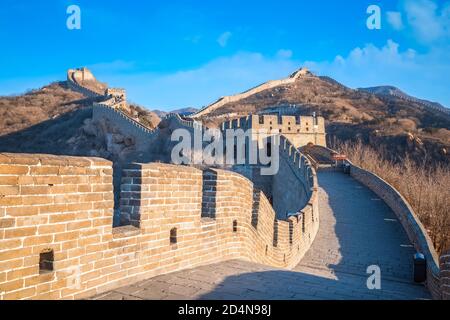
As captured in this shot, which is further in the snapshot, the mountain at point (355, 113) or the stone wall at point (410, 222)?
the mountain at point (355, 113)

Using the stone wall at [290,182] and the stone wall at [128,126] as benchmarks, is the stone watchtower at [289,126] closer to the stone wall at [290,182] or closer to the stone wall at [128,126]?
the stone wall at [290,182]

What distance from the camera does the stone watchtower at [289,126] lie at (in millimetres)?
29734

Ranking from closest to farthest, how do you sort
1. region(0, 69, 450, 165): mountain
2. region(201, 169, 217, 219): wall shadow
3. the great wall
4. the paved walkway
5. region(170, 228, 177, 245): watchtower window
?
the great wall
the paved walkway
region(170, 228, 177, 245): watchtower window
region(201, 169, 217, 219): wall shadow
region(0, 69, 450, 165): mountain

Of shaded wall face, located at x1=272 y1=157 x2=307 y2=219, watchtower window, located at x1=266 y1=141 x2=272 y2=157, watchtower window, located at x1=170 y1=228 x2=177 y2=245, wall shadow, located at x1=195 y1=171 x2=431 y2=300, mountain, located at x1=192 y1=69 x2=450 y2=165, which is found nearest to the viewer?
wall shadow, located at x1=195 y1=171 x2=431 y2=300

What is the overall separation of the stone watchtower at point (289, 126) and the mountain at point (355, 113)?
734 centimetres

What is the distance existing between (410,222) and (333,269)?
405 centimetres

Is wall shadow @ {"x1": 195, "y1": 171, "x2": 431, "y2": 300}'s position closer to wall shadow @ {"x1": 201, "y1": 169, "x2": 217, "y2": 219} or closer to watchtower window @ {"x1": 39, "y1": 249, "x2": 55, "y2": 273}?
wall shadow @ {"x1": 201, "y1": 169, "x2": 217, "y2": 219}

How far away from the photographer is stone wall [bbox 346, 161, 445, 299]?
8914 mm

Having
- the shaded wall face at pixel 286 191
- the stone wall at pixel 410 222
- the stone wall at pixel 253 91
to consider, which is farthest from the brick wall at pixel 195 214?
the stone wall at pixel 253 91

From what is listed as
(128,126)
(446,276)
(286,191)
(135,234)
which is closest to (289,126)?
(286,191)

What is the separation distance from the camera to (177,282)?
438 centimetres

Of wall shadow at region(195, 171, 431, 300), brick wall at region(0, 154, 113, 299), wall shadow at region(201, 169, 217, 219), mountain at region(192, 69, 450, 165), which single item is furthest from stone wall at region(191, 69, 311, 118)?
brick wall at region(0, 154, 113, 299)

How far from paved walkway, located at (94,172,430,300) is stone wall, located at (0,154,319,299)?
258mm
